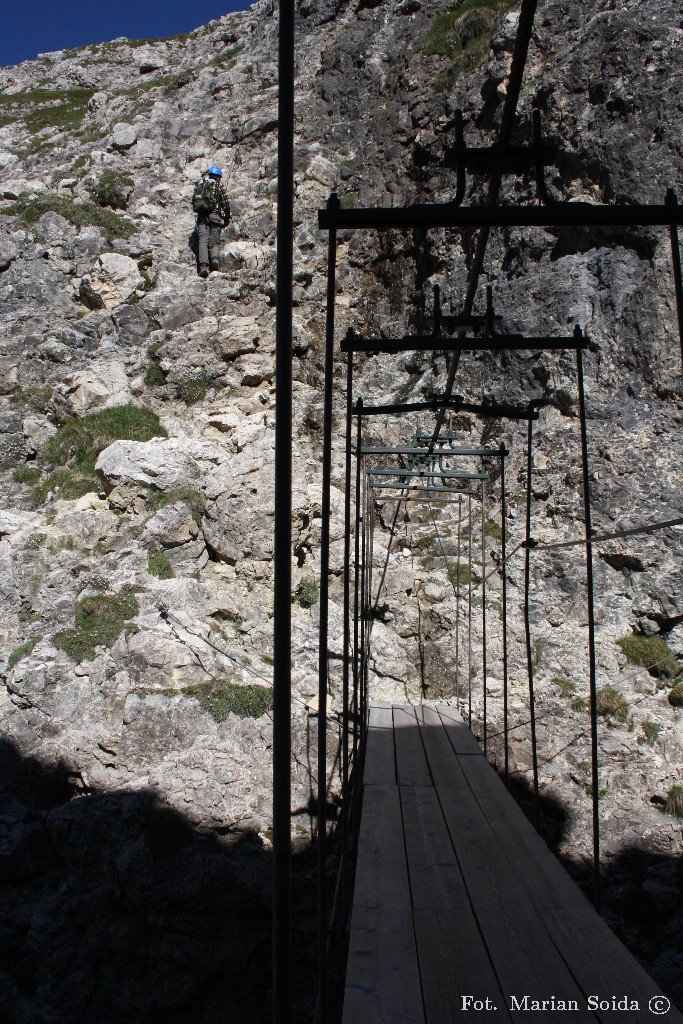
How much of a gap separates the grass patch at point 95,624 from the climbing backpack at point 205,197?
208 inches

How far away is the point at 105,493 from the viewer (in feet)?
21.9

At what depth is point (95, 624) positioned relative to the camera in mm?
5680

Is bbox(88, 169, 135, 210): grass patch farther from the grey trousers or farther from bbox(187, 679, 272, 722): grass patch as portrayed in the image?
bbox(187, 679, 272, 722): grass patch

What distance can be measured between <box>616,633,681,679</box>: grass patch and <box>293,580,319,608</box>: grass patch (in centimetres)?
259

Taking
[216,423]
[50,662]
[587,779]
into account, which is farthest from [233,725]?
[216,423]

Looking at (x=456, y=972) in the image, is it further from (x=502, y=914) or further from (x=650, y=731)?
(x=650, y=731)

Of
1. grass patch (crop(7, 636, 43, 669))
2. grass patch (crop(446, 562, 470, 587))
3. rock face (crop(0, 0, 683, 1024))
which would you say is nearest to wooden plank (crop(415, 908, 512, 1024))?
rock face (crop(0, 0, 683, 1024))

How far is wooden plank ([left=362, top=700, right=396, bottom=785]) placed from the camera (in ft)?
10.6

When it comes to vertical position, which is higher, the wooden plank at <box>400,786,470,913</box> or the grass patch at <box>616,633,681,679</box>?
the grass patch at <box>616,633,681,679</box>

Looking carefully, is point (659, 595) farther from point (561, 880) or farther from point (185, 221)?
point (185, 221)

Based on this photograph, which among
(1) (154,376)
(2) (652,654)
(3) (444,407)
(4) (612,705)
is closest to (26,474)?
(1) (154,376)

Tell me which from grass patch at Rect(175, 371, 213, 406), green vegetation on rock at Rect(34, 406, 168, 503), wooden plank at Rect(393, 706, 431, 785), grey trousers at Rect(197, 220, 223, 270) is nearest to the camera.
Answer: wooden plank at Rect(393, 706, 431, 785)

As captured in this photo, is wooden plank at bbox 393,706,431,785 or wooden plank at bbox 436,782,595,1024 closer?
wooden plank at bbox 436,782,595,1024

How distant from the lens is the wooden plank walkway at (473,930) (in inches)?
57.5
